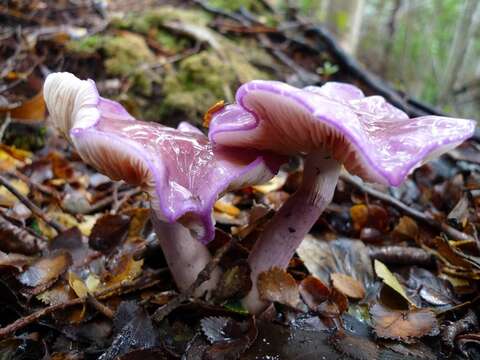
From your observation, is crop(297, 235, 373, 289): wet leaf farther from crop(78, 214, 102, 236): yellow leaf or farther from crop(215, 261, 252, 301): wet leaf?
crop(78, 214, 102, 236): yellow leaf

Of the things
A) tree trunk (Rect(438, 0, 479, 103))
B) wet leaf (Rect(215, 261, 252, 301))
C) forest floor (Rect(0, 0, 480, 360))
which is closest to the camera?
forest floor (Rect(0, 0, 480, 360))

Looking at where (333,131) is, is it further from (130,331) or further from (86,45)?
(86,45)

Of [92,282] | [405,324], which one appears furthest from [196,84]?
[405,324]

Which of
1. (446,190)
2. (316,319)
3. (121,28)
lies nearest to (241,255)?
(316,319)

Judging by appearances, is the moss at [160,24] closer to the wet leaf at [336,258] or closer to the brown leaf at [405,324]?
the wet leaf at [336,258]

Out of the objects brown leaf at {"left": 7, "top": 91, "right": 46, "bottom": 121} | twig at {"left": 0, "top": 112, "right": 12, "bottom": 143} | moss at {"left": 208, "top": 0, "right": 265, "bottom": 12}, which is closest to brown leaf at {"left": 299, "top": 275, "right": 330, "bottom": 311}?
twig at {"left": 0, "top": 112, "right": 12, "bottom": 143}
